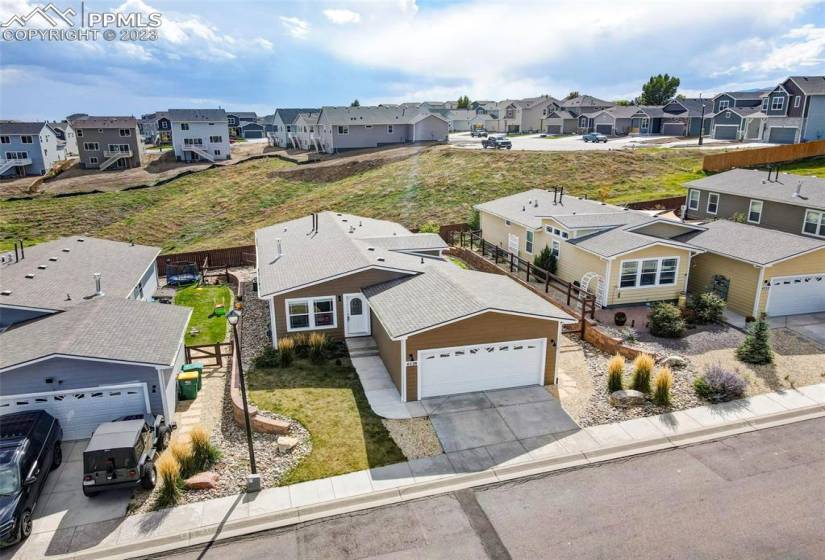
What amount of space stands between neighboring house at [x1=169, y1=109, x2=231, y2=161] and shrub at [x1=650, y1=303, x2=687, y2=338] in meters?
72.5

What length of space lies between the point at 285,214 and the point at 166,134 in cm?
7851

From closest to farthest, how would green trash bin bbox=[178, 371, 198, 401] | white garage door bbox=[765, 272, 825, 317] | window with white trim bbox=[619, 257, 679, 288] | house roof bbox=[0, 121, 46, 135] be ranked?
green trash bin bbox=[178, 371, 198, 401], white garage door bbox=[765, 272, 825, 317], window with white trim bbox=[619, 257, 679, 288], house roof bbox=[0, 121, 46, 135]

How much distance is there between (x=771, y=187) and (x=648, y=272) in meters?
13.3

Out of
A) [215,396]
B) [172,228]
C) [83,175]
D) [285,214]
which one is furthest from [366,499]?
[83,175]

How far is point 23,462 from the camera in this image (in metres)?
A: 12.6

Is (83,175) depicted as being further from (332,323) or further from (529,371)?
(529,371)

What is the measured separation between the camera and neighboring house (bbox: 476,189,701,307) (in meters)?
25.1

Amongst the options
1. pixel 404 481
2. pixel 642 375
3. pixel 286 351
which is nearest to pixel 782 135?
pixel 642 375

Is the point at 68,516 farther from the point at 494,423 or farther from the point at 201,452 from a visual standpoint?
the point at 494,423

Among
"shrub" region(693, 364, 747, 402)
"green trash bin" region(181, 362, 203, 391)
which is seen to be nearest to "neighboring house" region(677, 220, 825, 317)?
"shrub" region(693, 364, 747, 402)

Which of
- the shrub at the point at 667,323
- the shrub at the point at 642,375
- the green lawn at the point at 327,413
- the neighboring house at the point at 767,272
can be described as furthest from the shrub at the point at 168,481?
the neighboring house at the point at 767,272

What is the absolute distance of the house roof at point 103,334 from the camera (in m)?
15.2

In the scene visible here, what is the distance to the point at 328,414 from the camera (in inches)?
655

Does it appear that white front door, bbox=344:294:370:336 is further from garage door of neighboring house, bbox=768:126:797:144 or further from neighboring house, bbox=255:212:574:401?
garage door of neighboring house, bbox=768:126:797:144
